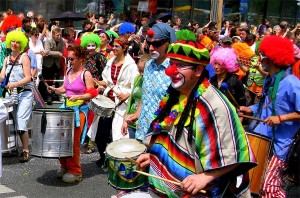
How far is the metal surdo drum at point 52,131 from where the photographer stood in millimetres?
6414

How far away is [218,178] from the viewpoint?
3094 millimetres

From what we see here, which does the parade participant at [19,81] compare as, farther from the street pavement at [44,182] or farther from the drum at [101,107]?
the drum at [101,107]

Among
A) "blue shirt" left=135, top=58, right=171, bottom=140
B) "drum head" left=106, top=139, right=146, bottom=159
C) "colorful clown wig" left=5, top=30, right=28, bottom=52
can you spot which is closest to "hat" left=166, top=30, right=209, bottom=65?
"drum head" left=106, top=139, right=146, bottom=159

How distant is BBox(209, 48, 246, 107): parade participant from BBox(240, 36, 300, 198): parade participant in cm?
81

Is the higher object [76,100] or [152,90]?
[152,90]

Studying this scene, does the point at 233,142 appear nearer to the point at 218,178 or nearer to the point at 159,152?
the point at 218,178

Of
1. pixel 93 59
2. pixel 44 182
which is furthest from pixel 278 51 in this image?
pixel 93 59

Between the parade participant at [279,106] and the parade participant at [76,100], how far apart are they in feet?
7.46

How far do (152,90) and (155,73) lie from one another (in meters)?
0.16

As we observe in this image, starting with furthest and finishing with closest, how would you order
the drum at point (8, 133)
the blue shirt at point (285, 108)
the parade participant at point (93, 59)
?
the parade participant at point (93, 59)
the drum at point (8, 133)
the blue shirt at point (285, 108)

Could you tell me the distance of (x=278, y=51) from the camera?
5.20 meters

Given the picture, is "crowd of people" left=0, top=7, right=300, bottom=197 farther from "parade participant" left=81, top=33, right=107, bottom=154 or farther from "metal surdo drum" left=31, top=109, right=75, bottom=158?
"metal surdo drum" left=31, top=109, right=75, bottom=158

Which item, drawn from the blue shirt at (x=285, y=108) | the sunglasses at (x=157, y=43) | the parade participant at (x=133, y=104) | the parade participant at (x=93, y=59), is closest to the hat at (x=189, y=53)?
the sunglasses at (x=157, y=43)

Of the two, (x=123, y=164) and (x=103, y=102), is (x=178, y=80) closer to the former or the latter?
(x=123, y=164)
